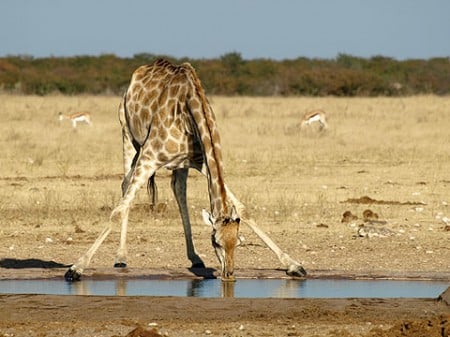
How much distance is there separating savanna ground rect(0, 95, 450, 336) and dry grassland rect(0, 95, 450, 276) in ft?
0.09

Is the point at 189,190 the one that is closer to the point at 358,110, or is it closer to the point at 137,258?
the point at 137,258

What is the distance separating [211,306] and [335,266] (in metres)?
3.07

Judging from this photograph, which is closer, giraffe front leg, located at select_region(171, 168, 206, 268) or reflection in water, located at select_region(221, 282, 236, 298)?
reflection in water, located at select_region(221, 282, 236, 298)

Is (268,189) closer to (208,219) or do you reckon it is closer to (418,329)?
(208,219)

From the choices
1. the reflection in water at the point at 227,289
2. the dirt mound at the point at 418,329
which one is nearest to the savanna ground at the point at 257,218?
the dirt mound at the point at 418,329

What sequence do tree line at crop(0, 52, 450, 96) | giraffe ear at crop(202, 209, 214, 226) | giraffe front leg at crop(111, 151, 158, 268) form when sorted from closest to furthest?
giraffe ear at crop(202, 209, 214, 226) < giraffe front leg at crop(111, 151, 158, 268) < tree line at crop(0, 52, 450, 96)

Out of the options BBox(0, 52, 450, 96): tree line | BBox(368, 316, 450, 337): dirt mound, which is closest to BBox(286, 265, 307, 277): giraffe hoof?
BBox(368, 316, 450, 337): dirt mound

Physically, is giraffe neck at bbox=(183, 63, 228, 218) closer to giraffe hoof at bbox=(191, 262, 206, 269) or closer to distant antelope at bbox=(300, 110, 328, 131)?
giraffe hoof at bbox=(191, 262, 206, 269)

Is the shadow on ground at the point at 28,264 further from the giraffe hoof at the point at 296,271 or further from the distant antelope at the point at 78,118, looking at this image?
the distant antelope at the point at 78,118

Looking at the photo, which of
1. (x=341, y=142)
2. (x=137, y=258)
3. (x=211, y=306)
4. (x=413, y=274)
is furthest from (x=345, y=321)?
(x=341, y=142)

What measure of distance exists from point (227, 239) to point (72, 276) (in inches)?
54.2

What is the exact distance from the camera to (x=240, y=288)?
30.6ft

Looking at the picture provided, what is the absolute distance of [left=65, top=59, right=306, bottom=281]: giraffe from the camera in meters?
9.45

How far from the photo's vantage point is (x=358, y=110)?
3431 centimetres
